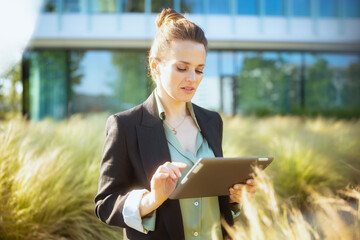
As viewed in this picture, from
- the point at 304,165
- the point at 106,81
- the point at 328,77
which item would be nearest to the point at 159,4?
the point at 106,81

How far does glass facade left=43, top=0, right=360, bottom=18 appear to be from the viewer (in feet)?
49.4

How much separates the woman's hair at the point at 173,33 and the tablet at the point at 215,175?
64cm

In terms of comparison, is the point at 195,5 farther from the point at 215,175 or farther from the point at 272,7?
the point at 215,175

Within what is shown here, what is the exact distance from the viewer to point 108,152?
5.33ft

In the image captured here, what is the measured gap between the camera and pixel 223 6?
15.6 metres

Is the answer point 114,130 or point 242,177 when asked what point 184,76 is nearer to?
point 114,130

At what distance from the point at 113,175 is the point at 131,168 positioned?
0.10 meters

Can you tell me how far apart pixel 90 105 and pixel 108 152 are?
45.6 ft

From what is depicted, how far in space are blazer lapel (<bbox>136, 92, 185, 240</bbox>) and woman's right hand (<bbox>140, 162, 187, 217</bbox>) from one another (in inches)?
5.4

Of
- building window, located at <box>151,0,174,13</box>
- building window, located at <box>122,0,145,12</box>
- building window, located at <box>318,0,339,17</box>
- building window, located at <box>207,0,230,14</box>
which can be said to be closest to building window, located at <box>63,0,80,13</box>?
building window, located at <box>122,0,145,12</box>

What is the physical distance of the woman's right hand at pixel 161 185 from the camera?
136 centimetres

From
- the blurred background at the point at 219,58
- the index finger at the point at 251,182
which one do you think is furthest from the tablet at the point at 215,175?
the blurred background at the point at 219,58

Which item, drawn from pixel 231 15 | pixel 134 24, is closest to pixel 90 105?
pixel 134 24

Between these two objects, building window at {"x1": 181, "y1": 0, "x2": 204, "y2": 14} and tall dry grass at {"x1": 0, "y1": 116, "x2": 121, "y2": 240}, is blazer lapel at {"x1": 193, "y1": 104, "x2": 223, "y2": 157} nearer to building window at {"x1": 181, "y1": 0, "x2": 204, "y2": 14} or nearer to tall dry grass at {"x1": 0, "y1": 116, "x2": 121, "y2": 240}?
tall dry grass at {"x1": 0, "y1": 116, "x2": 121, "y2": 240}
